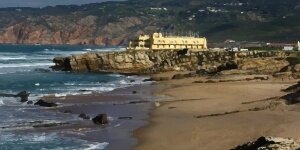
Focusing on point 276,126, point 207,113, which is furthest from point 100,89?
point 276,126

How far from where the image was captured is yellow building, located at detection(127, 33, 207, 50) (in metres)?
116

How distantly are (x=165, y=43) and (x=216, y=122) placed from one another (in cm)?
8194

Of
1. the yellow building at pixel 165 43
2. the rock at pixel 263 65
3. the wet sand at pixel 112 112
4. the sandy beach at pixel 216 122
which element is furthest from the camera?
the yellow building at pixel 165 43

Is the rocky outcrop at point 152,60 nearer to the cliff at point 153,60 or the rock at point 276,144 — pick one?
the cliff at point 153,60

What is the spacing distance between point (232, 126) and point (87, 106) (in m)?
18.9

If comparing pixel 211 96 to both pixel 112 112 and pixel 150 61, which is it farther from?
pixel 150 61

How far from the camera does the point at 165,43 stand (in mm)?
116750

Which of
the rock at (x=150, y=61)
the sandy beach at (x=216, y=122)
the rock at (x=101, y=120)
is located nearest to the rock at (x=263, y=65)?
the rock at (x=150, y=61)

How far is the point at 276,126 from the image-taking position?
30766mm

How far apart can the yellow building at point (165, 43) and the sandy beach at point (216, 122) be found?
60.6m

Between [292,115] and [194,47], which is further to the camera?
[194,47]

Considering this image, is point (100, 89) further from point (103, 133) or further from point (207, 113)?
point (103, 133)

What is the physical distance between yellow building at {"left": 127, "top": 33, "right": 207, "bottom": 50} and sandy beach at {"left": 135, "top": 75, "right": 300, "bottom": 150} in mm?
60646

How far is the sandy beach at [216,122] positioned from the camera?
29.3m
